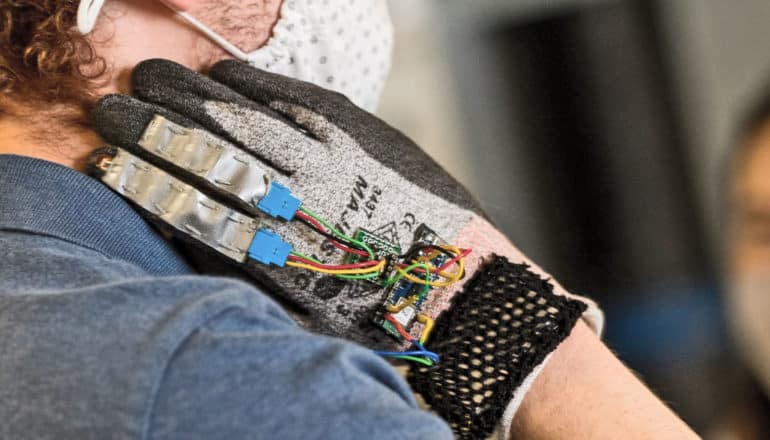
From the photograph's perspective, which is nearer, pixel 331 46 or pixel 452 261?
pixel 452 261

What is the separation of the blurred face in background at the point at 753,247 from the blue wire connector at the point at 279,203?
4.67 ft

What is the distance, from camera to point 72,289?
53cm

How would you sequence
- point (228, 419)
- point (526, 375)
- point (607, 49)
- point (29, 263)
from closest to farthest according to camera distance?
1. point (228, 419)
2. point (29, 263)
3. point (526, 375)
4. point (607, 49)

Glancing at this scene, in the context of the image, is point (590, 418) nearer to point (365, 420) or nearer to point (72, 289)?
point (365, 420)

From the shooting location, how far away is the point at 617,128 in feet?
7.07

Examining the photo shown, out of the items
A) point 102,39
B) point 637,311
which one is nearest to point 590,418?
point 102,39

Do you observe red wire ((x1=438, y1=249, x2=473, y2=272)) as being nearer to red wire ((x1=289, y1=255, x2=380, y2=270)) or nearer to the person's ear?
red wire ((x1=289, y1=255, x2=380, y2=270))

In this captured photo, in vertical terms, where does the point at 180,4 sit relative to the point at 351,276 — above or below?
above

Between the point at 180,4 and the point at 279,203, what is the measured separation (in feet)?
0.70

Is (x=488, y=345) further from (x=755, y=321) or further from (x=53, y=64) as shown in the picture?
(x=755, y=321)

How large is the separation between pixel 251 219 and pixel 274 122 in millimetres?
86

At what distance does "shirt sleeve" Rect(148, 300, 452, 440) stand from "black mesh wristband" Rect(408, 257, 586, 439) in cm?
20

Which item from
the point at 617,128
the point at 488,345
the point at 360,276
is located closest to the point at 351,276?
the point at 360,276

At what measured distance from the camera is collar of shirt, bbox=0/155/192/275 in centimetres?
61
